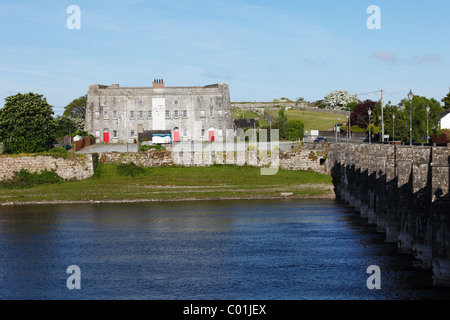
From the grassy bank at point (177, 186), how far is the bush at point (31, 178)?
1133 mm

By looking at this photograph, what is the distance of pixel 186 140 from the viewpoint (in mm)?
106188

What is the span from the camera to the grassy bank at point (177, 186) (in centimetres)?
7238

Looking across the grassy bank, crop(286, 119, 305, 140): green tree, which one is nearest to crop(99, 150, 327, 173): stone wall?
the grassy bank

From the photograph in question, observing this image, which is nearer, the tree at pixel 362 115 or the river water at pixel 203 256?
the river water at pixel 203 256

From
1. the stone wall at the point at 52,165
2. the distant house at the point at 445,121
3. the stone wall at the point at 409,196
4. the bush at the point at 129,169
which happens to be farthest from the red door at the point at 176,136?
the stone wall at the point at 409,196

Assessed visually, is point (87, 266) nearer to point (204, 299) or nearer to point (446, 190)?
point (204, 299)

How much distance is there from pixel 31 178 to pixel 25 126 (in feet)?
30.7

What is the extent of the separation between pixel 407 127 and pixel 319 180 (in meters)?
27.4

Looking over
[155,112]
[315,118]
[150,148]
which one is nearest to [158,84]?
[155,112]

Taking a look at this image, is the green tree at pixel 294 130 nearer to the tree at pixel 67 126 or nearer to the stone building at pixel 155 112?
the stone building at pixel 155 112

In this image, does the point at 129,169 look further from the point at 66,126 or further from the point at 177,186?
the point at 66,126

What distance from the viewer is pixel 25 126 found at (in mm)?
85562

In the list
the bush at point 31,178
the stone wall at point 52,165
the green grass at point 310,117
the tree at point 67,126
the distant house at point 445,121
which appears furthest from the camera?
the green grass at point 310,117
